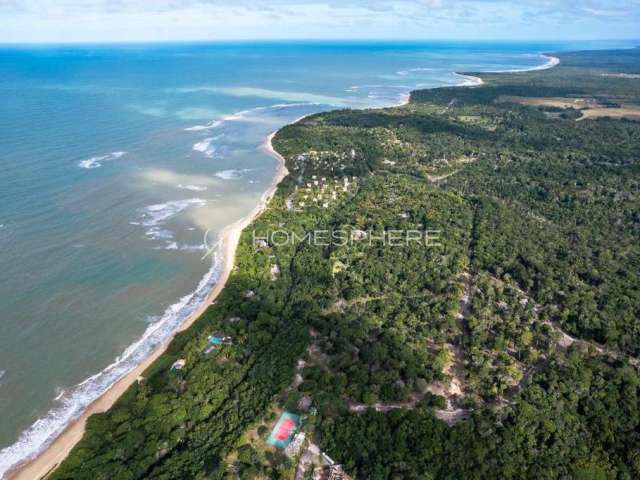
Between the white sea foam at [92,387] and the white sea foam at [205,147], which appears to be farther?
the white sea foam at [205,147]

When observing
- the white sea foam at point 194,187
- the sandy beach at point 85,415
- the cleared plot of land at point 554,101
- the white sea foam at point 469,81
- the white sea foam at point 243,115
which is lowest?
the sandy beach at point 85,415

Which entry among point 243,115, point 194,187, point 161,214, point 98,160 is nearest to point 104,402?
point 161,214

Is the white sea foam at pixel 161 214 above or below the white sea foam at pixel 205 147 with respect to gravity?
below

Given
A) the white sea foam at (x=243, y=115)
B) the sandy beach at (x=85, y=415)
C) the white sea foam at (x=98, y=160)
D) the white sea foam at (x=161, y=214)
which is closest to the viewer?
the sandy beach at (x=85, y=415)

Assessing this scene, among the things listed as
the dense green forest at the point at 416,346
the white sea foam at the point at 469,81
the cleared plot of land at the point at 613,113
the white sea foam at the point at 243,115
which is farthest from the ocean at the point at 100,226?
the white sea foam at the point at 469,81

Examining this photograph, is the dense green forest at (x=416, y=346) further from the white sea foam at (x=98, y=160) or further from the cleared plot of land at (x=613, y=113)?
the cleared plot of land at (x=613, y=113)

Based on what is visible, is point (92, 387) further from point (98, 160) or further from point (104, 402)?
point (98, 160)
